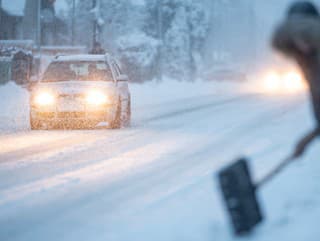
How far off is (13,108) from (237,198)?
17.2 meters

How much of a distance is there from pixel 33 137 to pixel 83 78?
2505 millimetres

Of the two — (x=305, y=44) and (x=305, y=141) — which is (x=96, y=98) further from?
(x=305, y=44)

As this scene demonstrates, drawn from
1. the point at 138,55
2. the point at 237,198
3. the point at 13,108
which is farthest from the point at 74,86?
the point at 138,55

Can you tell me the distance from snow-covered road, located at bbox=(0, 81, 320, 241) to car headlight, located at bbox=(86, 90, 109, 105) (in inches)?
27.4

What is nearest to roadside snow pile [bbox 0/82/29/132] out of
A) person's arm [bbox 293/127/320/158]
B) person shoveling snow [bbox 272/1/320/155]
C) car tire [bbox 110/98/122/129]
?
car tire [bbox 110/98/122/129]

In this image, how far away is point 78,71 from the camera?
1443 centimetres

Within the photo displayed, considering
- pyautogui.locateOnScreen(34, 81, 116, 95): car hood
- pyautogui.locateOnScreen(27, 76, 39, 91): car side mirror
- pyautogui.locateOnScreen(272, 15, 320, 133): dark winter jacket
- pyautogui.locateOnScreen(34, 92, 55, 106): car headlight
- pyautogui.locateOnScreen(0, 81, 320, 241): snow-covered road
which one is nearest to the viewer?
pyautogui.locateOnScreen(272, 15, 320, 133): dark winter jacket

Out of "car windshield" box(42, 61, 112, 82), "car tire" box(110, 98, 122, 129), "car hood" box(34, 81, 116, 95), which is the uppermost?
"car windshield" box(42, 61, 112, 82)

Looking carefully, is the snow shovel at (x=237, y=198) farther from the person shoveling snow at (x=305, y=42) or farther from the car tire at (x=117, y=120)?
the car tire at (x=117, y=120)

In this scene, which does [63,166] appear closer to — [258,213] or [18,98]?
[258,213]

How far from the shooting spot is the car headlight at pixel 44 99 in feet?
43.3

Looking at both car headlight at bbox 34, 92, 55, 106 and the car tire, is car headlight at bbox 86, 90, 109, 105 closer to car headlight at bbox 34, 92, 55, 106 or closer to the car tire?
the car tire

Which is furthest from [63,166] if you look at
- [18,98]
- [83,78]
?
[18,98]

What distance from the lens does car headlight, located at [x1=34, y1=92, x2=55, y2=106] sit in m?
13.2
